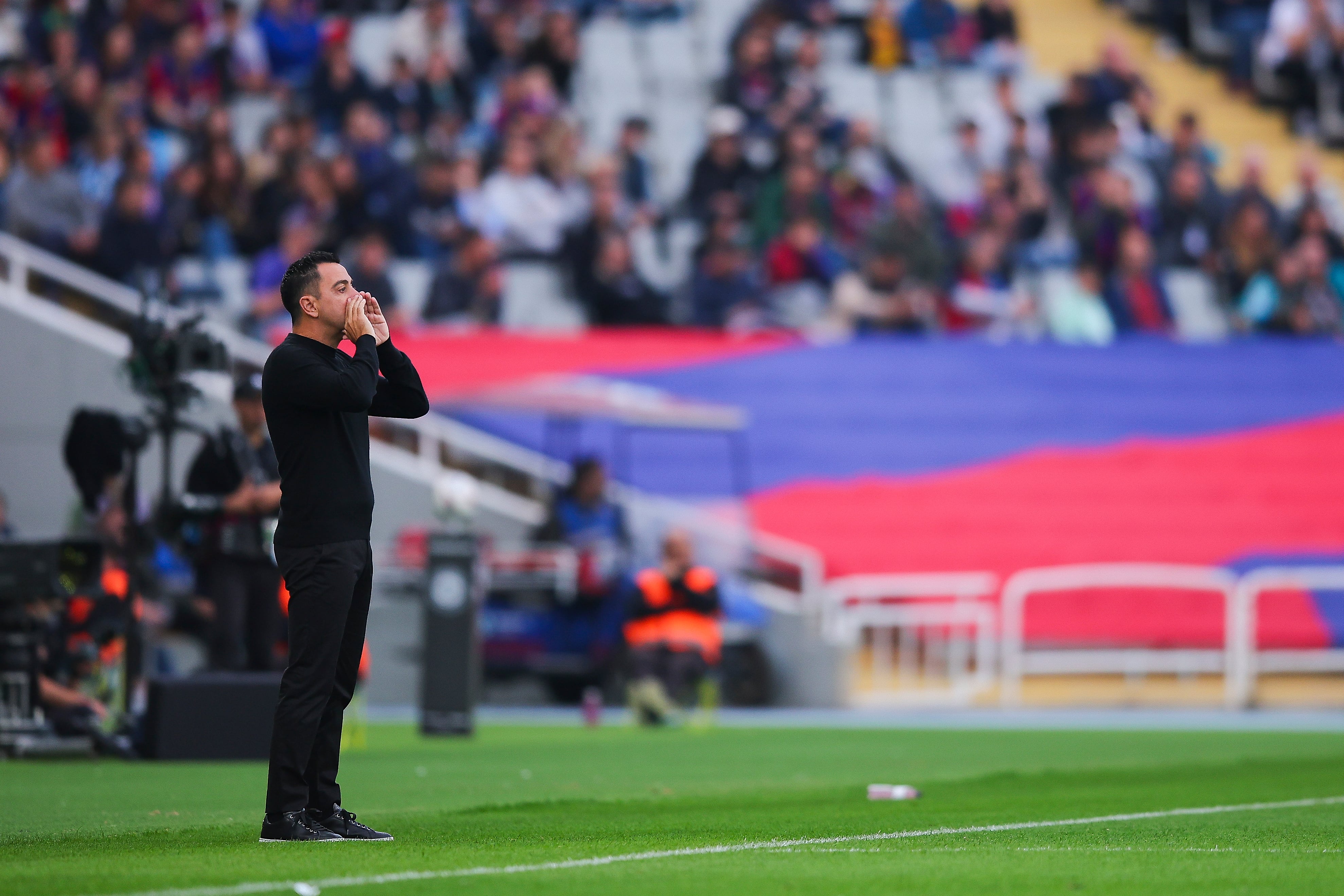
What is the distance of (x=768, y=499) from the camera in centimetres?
2077

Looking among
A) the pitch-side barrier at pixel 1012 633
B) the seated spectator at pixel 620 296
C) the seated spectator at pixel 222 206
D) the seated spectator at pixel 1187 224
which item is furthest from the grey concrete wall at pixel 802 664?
the seated spectator at pixel 1187 224

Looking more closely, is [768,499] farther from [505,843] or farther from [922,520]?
[505,843]

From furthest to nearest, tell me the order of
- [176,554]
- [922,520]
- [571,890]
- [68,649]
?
[922,520] < [176,554] < [68,649] < [571,890]

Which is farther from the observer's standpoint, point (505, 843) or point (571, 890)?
point (505, 843)

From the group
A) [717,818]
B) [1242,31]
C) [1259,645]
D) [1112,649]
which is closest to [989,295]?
[1112,649]

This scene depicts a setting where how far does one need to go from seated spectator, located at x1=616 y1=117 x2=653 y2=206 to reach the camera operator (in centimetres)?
1068

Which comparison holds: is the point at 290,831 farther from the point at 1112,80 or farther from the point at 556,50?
the point at 1112,80

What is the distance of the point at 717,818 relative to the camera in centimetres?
877

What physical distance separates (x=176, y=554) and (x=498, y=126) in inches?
402

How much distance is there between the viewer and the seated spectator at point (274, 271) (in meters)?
19.8

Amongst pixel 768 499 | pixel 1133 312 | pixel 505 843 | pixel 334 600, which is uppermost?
pixel 1133 312

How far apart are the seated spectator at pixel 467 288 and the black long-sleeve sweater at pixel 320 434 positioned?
13.6 meters

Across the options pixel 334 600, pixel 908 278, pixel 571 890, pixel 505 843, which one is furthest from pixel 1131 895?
pixel 908 278

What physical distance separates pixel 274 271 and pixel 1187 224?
10.5m
